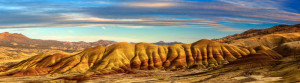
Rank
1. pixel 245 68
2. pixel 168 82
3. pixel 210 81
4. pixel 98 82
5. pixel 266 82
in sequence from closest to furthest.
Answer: pixel 266 82 < pixel 210 81 < pixel 168 82 < pixel 98 82 < pixel 245 68

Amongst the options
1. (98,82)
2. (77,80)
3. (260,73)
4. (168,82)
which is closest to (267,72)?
(260,73)

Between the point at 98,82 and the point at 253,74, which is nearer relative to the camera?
the point at 253,74

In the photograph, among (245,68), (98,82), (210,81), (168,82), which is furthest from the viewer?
(245,68)

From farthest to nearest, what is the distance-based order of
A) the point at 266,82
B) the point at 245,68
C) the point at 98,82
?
the point at 245,68 < the point at 98,82 < the point at 266,82

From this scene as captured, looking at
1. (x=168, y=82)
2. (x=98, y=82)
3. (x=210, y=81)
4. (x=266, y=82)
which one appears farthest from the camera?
(x=98, y=82)

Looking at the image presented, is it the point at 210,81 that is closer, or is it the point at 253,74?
the point at 210,81

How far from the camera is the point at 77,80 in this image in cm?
17262

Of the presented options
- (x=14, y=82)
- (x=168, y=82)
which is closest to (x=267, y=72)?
(x=168, y=82)

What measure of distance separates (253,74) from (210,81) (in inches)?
1191

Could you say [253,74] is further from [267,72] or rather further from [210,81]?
[210,81]

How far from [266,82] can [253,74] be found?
3152 centimetres

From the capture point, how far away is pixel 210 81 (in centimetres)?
13400

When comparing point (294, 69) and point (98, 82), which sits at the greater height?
point (294, 69)

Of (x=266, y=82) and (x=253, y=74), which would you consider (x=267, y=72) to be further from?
(x=266, y=82)
